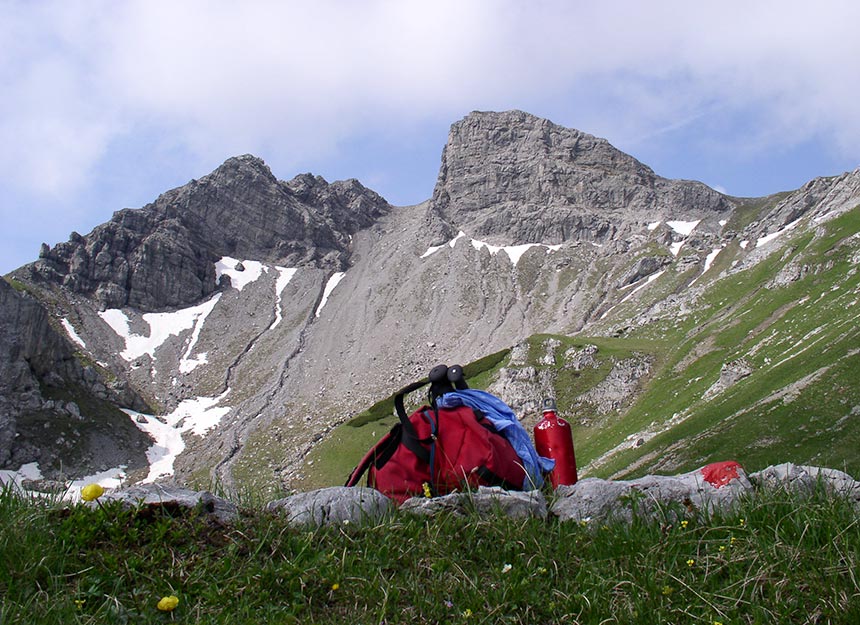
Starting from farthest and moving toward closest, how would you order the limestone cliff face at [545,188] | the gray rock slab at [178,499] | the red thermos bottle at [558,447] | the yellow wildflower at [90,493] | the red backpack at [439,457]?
the limestone cliff face at [545,188] → the red thermos bottle at [558,447] → the red backpack at [439,457] → the gray rock slab at [178,499] → the yellow wildflower at [90,493]

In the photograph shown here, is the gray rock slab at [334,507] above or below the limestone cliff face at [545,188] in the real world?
below

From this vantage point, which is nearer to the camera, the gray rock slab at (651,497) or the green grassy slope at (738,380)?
the gray rock slab at (651,497)

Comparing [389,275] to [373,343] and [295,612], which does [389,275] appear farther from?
[295,612]

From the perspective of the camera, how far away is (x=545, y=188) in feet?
560

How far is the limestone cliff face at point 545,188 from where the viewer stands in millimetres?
156500

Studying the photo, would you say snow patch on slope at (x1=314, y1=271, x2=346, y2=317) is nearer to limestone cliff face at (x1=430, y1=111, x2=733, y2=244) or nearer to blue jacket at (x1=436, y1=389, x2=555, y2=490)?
limestone cliff face at (x1=430, y1=111, x2=733, y2=244)

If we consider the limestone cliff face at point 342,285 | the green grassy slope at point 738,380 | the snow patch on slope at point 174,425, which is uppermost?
the limestone cliff face at point 342,285

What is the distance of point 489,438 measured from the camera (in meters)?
7.02

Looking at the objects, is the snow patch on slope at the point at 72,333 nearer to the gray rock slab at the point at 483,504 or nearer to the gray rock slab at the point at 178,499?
the gray rock slab at the point at 178,499

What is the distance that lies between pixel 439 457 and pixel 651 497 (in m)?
2.32

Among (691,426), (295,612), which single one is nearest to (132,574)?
Answer: (295,612)

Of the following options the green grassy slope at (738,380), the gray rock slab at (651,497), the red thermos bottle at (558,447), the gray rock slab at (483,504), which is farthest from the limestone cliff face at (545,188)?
the gray rock slab at (483,504)

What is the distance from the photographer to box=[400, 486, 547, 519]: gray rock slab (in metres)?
5.71

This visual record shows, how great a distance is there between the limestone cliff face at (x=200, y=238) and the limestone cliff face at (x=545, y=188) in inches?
1437
